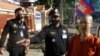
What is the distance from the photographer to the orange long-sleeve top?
6.25 m

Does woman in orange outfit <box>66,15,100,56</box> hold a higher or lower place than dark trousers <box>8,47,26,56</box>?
higher

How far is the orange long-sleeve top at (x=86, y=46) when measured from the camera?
625 cm

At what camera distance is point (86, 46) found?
634 cm

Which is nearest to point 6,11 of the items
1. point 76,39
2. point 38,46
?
Answer: point 38,46

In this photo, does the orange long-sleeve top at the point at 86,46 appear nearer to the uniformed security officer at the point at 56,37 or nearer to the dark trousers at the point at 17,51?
the uniformed security officer at the point at 56,37

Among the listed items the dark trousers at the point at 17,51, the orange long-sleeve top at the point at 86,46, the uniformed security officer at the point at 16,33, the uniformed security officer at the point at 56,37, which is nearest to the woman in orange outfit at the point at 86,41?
the orange long-sleeve top at the point at 86,46

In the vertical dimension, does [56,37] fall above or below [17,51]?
above

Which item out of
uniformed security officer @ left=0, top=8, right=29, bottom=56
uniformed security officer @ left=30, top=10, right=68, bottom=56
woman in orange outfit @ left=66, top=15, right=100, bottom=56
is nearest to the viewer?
woman in orange outfit @ left=66, top=15, right=100, bottom=56

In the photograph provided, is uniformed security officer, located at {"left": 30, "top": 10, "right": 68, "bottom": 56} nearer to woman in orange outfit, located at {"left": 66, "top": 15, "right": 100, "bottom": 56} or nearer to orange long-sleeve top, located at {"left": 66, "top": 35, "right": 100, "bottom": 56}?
orange long-sleeve top, located at {"left": 66, "top": 35, "right": 100, "bottom": 56}

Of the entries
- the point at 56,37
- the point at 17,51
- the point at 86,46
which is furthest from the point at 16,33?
the point at 86,46

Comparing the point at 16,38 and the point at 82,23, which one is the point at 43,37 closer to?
the point at 16,38

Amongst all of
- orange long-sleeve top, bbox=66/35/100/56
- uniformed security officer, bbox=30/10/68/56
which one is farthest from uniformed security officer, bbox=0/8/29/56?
orange long-sleeve top, bbox=66/35/100/56

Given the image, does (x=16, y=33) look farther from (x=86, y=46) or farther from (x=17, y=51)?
(x=86, y=46)

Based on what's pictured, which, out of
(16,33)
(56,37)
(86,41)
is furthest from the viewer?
(16,33)
